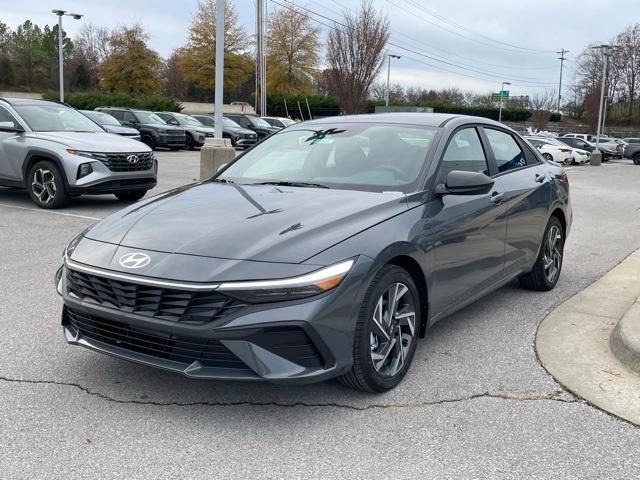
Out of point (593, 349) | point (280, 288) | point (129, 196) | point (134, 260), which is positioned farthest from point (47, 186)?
point (593, 349)

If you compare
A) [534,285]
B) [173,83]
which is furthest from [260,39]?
[173,83]

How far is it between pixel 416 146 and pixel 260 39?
117 feet

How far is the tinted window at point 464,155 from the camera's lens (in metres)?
4.22

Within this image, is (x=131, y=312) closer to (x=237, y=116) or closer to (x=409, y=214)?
(x=409, y=214)

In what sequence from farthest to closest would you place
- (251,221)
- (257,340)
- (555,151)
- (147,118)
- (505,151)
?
(555,151) < (147,118) < (505,151) < (251,221) < (257,340)

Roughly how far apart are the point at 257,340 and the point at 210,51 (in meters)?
55.7

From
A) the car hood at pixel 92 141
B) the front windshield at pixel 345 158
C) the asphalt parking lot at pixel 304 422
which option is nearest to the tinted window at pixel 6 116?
the car hood at pixel 92 141

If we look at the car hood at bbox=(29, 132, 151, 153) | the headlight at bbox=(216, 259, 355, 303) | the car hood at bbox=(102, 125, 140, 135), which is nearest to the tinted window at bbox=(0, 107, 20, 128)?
the car hood at bbox=(29, 132, 151, 153)

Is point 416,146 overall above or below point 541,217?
above

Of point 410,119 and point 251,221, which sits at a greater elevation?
point 410,119

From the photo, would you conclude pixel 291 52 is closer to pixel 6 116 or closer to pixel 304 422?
pixel 6 116

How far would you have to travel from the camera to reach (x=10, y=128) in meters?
9.62

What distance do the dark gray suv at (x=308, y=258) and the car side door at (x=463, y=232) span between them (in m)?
0.01

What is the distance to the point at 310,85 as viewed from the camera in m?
60.1
